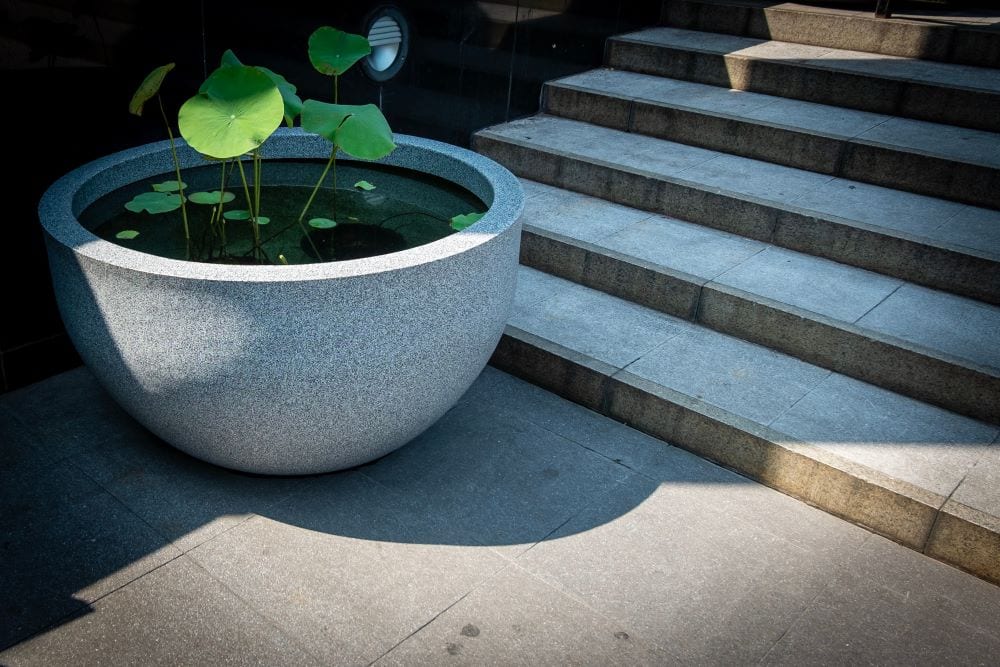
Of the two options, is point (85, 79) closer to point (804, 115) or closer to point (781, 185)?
point (781, 185)

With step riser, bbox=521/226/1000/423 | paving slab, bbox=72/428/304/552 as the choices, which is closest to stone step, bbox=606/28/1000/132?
step riser, bbox=521/226/1000/423

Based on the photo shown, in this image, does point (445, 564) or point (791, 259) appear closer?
point (445, 564)

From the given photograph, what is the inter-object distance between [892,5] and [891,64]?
137cm

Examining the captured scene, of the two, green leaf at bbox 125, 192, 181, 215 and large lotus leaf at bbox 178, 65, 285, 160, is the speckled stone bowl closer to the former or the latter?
green leaf at bbox 125, 192, 181, 215

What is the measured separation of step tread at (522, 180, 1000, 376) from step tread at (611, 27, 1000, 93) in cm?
182

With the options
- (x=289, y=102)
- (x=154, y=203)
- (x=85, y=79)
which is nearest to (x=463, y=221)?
(x=289, y=102)

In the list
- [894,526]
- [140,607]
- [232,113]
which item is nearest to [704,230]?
[894,526]

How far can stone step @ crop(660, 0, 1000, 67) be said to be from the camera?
5.61 m

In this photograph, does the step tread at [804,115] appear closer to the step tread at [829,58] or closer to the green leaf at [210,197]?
the step tread at [829,58]

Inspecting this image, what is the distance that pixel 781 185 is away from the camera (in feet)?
15.7

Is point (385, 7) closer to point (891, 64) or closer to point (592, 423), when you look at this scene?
point (592, 423)

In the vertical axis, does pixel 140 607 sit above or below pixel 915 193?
below

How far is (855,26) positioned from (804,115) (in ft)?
3.71

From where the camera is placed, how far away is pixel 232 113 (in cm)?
279
